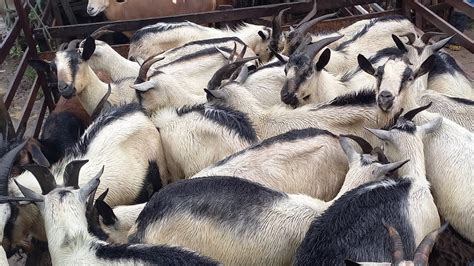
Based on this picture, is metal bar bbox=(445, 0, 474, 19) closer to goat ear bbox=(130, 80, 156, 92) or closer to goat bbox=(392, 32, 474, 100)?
goat bbox=(392, 32, 474, 100)

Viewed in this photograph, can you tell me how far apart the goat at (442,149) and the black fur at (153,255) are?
6.05ft

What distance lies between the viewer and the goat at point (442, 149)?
4074 mm

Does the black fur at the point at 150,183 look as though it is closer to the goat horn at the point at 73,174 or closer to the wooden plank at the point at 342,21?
the goat horn at the point at 73,174

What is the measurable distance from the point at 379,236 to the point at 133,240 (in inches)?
59.7

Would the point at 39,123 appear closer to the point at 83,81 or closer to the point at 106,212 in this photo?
the point at 83,81

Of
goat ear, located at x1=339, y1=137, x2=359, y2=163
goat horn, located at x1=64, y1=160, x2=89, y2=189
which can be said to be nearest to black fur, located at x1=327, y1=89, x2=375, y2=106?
goat ear, located at x1=339, y1=137, x2=359, y2=163

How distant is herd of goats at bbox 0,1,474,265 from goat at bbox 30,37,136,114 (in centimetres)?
2

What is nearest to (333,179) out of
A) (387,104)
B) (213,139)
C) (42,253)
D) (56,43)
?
(387,104)

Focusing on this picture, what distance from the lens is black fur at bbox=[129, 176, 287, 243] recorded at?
3662 mm

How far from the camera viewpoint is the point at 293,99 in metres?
5.13

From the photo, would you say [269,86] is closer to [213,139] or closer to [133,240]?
[213,139]

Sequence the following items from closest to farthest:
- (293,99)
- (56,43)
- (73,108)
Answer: (293,99), (73,108), (56,43)

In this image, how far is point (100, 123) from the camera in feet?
16.0

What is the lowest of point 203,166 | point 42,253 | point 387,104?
point 42,253
